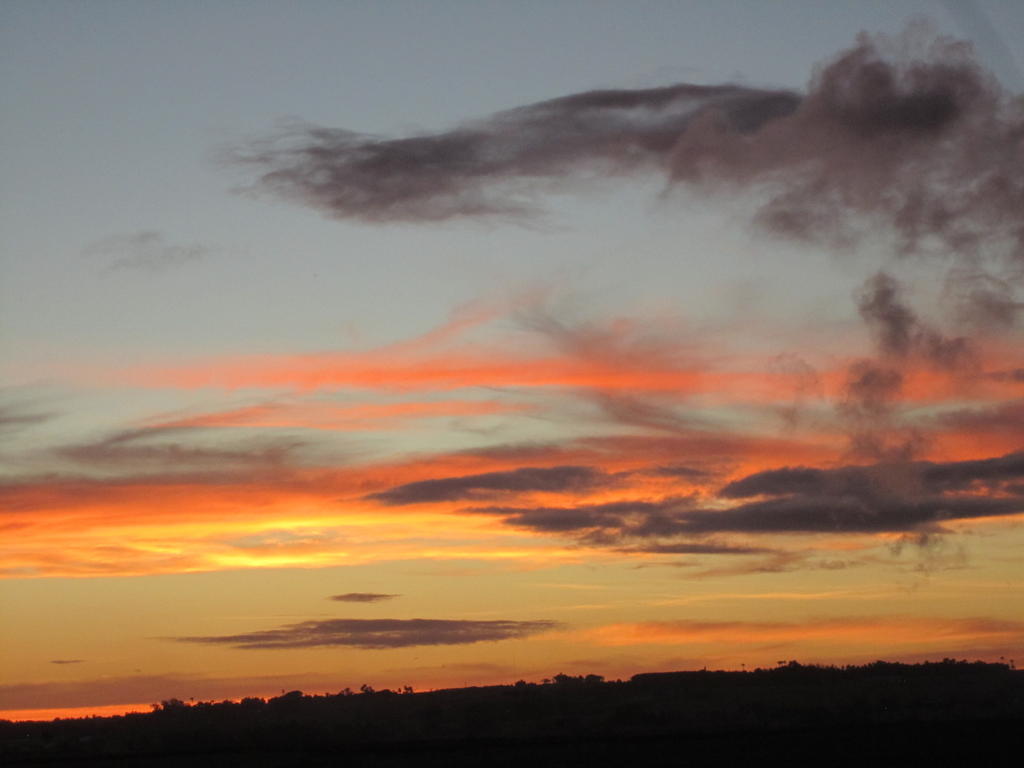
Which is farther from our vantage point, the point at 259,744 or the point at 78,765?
the point at 259,744

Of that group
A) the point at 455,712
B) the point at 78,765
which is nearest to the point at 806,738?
the point at 78,765

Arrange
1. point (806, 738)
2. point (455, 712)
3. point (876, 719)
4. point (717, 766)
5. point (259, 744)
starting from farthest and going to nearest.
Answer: point (455, 712), point (876, 719), point (259, 744), point (806, 738), point (717, 766)

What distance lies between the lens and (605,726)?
235ft

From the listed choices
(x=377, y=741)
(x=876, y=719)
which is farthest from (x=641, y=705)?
(x=377, y=741)

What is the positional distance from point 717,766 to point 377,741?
23.8 meters

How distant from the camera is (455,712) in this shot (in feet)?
276

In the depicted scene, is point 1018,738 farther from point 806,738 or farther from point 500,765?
point 500,765

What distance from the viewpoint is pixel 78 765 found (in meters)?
49.3

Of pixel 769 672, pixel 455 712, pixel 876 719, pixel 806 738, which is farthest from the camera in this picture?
pixel 769 672

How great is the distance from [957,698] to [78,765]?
57859 millimetres

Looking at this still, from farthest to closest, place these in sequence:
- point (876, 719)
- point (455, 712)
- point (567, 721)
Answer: point (455, 712) → point (567, 721) → point (876, 719)

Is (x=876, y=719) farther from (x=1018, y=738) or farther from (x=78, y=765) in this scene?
(x=78, y=765)

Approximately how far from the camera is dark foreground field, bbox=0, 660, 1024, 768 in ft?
156

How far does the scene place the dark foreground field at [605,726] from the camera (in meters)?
47.4
